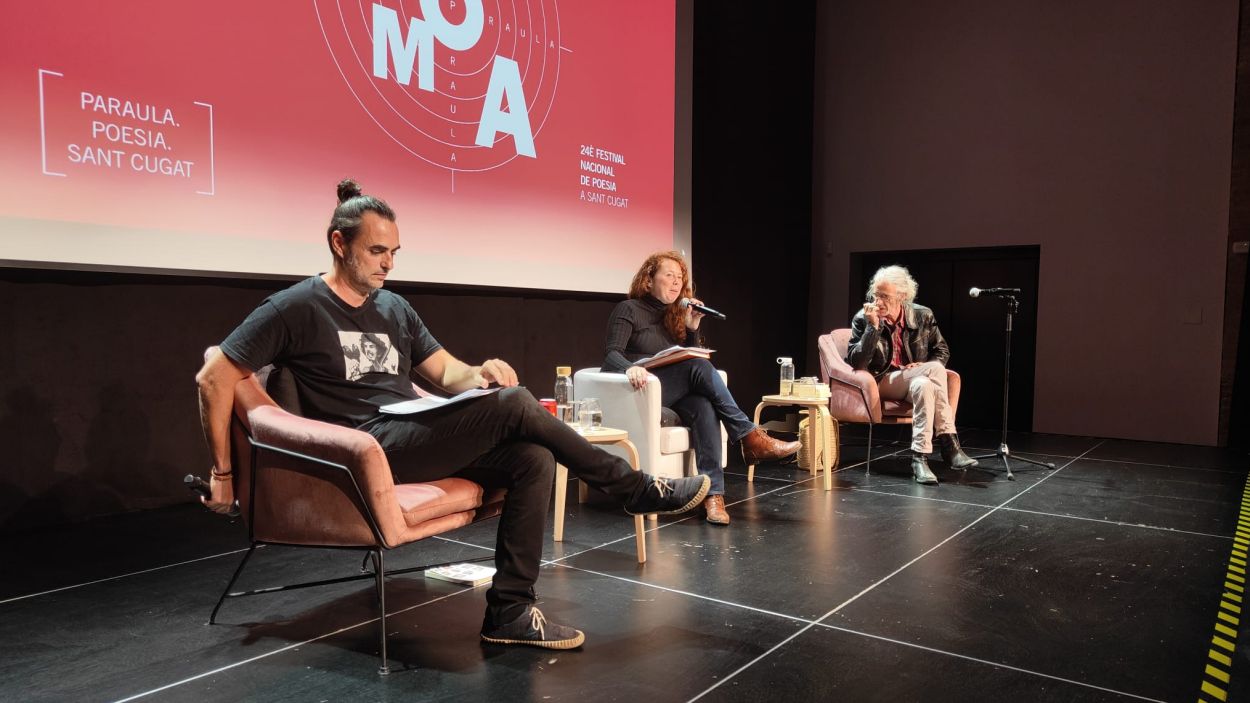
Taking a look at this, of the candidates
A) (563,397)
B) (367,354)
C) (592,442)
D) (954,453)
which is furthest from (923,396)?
(367,354)

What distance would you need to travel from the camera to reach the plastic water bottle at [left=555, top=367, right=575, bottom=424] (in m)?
3.43

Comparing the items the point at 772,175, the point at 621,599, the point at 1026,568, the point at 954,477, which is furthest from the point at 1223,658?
the point at 772,175

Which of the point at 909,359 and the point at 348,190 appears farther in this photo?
the point at 909,359

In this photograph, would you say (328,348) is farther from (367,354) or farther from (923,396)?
(923,396)

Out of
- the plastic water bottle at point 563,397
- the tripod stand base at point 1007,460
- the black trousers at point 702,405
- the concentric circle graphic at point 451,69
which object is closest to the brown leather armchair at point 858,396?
the tripod stand base at point 1007,460

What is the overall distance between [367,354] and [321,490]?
1.50 ft

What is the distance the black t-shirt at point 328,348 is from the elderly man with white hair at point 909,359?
292cm

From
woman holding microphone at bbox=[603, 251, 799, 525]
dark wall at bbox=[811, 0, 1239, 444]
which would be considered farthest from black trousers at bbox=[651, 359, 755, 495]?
dark wall at bbox=[811, 0, 1239, 444]

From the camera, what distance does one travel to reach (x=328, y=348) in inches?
86.3

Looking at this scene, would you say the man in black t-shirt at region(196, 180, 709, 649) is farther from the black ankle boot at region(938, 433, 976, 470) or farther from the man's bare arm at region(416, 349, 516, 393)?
the black ankle boot at region(938, 433, 976, 470)

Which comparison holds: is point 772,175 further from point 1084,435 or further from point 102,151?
point 102,151

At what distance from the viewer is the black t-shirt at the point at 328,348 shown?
6.85 ft

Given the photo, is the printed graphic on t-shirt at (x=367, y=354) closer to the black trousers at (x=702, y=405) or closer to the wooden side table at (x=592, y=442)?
the wooden side table at (x=592, y=442)

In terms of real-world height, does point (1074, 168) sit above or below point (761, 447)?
above
